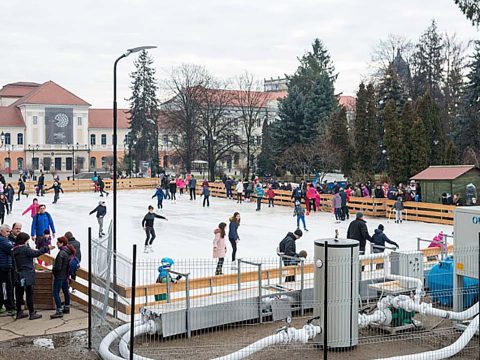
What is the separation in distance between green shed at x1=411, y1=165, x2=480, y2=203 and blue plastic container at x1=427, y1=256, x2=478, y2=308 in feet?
53.6

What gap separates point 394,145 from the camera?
1465 inches

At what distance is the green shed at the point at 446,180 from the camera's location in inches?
1096

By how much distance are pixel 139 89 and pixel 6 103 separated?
40.2 metres

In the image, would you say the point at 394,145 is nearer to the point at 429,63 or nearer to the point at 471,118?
the point at 471,118

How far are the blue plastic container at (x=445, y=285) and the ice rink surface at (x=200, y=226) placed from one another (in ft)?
22.0

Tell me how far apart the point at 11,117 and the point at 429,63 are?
5954 centimetres

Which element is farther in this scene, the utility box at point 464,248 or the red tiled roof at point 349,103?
the red tiled roof at point 349,103

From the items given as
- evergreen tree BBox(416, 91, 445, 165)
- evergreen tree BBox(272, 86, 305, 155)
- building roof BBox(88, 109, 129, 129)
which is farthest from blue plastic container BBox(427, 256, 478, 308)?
building roof BBox(88, 109, 129, 129)

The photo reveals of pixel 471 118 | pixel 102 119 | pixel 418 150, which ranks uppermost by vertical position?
pixel 102 119

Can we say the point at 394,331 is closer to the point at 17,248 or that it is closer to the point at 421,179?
the point at 17,248

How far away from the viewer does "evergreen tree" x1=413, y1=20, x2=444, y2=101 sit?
57.3 metres

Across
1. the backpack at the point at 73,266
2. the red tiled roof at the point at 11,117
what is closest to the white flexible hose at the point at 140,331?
the backpack at the point at 73,266

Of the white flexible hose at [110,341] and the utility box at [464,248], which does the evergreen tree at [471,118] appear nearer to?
the utility box at [464,248]

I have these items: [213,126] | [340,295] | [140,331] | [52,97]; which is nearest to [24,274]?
[140,331]
